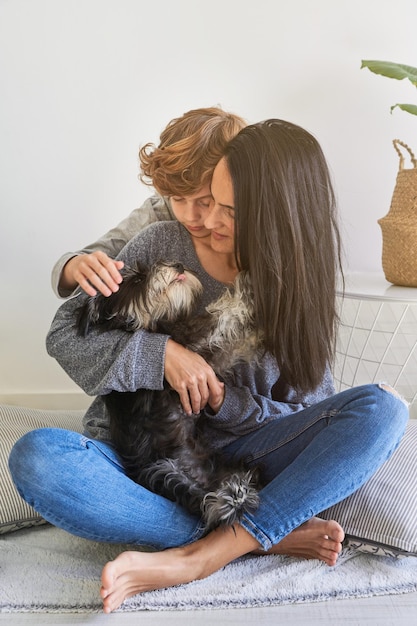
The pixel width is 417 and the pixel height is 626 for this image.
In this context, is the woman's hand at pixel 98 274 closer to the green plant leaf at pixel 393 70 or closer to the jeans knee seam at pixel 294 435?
the jeans knee seam at pixel 294 435

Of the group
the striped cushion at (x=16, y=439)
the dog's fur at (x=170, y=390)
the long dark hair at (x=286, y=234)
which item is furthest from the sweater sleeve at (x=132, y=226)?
the striped cushion at (x=16, y=439)

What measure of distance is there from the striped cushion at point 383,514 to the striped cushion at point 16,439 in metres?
0.80

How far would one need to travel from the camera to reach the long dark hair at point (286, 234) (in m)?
1.62

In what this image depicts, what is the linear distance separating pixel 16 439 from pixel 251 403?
0.79 meters

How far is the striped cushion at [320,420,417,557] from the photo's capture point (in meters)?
1.61

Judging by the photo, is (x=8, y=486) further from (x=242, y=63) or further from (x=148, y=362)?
(x=242, y=63)

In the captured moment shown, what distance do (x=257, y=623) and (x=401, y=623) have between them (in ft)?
0.97

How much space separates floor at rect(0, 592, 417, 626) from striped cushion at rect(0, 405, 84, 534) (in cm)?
41

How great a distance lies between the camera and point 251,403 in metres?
1.75

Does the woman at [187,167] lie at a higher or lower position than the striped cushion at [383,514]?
higher

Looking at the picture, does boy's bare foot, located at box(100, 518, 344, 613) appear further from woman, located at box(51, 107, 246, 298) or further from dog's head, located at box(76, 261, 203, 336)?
woman, located at box(51, 107, 246, 298)

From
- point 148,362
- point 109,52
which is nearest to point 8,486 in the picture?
point 148,362

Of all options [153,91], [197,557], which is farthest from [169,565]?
[153,91]

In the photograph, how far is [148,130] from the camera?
2.74m
